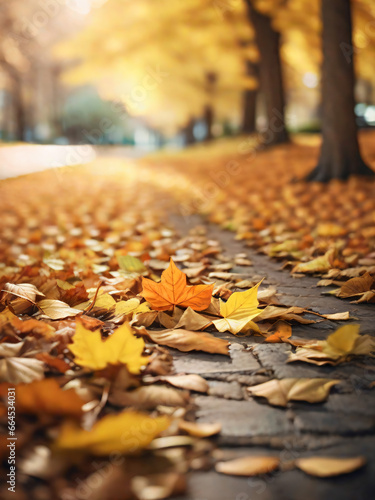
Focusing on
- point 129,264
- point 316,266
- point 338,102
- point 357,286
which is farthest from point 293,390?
point 338,102

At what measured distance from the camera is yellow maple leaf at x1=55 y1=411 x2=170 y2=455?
3.33 ft

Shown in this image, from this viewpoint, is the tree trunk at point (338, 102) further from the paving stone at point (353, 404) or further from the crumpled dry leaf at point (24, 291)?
the paving stone at point (353, 404)

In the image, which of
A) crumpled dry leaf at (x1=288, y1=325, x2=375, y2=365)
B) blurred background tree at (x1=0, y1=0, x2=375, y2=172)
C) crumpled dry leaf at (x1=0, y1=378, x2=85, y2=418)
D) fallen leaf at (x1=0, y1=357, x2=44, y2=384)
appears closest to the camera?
crumpled dry leaf at (x1=0, y1=378, x2=85, y2=418)

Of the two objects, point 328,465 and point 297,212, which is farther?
point 297,212

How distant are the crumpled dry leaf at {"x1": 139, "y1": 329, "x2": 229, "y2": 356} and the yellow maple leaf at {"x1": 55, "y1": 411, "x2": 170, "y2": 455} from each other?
0.60 m

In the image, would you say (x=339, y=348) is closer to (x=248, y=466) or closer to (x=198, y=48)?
(x=248, y=466)

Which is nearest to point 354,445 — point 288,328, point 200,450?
point 200,450

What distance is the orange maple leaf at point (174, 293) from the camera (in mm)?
1812

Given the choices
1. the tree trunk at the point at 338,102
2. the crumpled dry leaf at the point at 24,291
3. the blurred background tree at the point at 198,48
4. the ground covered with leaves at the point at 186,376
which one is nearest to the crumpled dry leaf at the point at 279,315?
the ground covered with leaves at the point at 186,376

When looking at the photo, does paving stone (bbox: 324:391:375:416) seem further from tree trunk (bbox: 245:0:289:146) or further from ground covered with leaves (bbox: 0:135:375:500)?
tree trunk (bbox: 245:0:289:146)

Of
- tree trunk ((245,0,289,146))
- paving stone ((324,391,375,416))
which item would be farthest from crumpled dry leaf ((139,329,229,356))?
tree trunk ((245,0,289,146))

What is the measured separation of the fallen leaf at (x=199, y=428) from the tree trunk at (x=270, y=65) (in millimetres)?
10821

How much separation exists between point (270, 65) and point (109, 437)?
1156cm

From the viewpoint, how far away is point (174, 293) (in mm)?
1866
